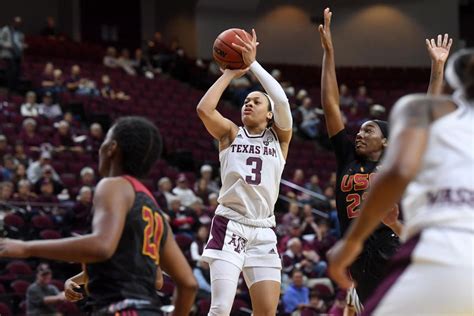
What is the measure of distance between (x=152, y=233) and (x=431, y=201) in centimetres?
123

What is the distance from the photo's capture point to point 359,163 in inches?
243

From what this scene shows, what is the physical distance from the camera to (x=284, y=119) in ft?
21.1

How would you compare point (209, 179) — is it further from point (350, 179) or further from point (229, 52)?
point (350, 179)

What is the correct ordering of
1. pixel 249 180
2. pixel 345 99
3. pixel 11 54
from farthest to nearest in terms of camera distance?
pixel 345 99 < pixel 11 54 < pixel 249 180

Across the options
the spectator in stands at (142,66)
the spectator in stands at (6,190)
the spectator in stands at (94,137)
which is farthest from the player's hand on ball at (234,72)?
the spectator in stands at (142,66)

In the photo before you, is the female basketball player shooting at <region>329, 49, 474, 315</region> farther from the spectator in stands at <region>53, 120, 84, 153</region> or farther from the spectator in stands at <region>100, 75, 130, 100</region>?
the spectator in stands at <region>100, 75, 130, 100</region>

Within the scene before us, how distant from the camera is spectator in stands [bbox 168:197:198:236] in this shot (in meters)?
12.8

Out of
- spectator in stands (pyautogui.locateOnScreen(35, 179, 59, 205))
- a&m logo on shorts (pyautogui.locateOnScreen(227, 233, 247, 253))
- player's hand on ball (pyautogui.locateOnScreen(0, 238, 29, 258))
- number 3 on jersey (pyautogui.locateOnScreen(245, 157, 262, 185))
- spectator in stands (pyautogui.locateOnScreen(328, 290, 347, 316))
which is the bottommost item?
spectator in stands (pyautogui.locateOnScreen(328, 290, 347, 316))

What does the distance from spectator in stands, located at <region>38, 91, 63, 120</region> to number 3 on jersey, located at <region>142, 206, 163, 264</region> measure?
41.7 ft

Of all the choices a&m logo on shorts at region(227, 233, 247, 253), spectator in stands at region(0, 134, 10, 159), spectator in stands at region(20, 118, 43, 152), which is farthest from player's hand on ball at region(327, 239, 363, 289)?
spectator in stands at region(20, 118, 43, 152)

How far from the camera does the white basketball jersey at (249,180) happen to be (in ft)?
20.4

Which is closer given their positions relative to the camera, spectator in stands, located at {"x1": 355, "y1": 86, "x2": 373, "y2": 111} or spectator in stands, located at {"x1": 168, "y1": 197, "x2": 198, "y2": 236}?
spectator in stands, located at {"x1": 168, "y1": 197, "x2": 198, "y2": 236}

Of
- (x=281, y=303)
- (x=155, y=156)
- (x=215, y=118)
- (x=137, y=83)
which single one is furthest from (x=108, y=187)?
(x=137, y=83)

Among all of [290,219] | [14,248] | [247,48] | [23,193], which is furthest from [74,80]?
[14,248]
